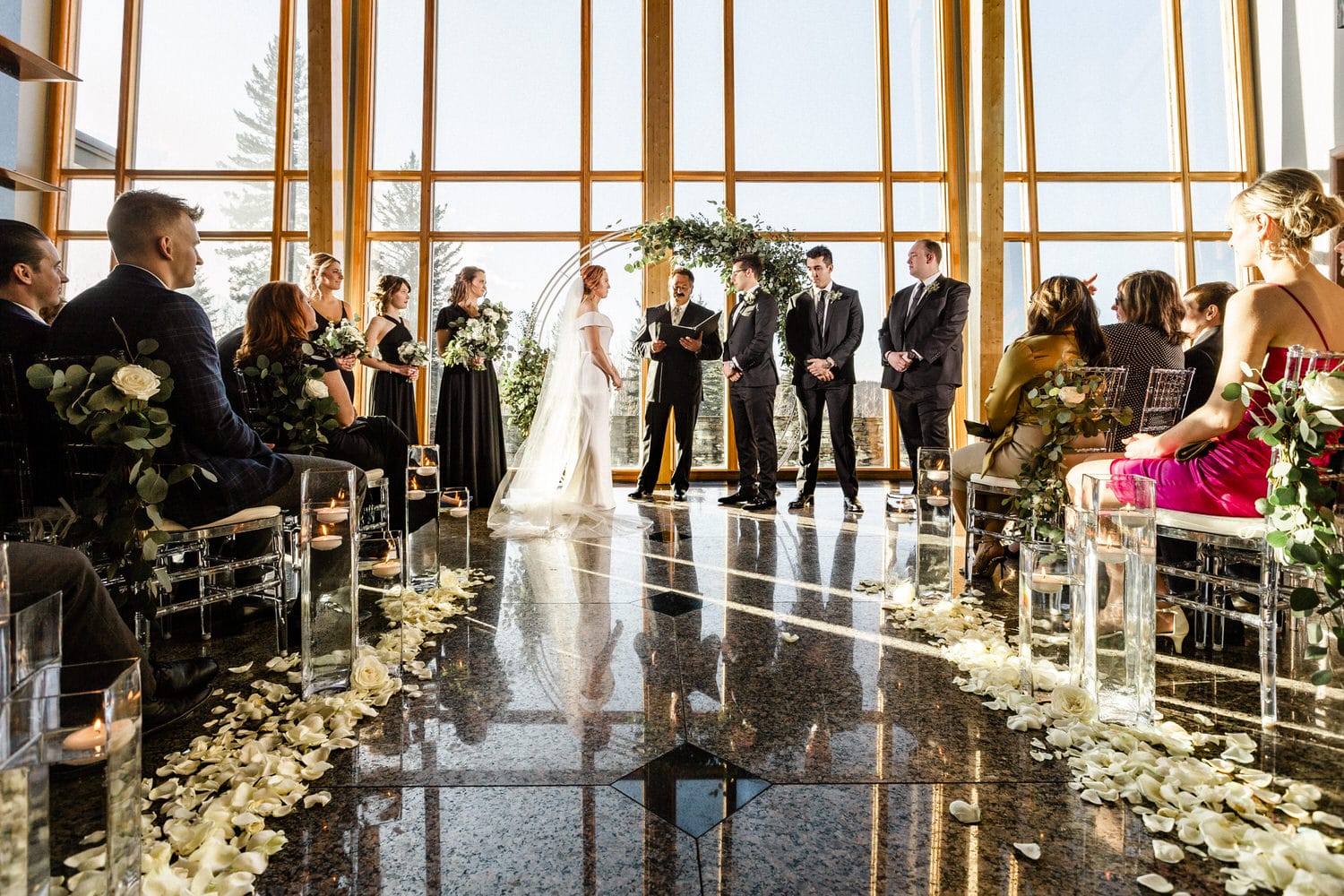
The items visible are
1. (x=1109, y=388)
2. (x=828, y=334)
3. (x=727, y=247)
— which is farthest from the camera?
(x=727, y=247)

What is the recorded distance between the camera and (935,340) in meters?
4.96

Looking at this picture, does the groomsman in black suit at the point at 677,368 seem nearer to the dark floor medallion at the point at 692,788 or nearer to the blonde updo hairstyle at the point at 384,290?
the blonde updo hairstyle at the point at 384,290

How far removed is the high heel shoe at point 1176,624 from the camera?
230cm

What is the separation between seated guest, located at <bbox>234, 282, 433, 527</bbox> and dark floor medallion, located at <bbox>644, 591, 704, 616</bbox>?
116cm

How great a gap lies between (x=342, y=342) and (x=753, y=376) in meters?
2.99

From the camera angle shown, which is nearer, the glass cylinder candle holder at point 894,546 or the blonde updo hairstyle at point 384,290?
the glass cylinder candle holder at point 894,546

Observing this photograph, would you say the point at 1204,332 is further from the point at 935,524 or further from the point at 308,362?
the point at 308,362

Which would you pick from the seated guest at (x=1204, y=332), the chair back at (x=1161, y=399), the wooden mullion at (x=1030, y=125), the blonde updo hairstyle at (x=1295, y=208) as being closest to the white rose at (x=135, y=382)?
the blonde updo hairstyle at (x=1295, y=208)

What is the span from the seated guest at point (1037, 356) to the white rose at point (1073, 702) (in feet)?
4.63

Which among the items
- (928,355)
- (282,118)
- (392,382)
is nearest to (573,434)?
(392,382)

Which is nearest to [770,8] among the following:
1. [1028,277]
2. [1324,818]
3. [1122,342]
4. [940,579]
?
[1028,277]

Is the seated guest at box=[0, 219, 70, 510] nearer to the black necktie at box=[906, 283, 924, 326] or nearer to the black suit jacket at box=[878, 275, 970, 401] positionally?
the black suit jacket at box=[878, 275, 970, 401]

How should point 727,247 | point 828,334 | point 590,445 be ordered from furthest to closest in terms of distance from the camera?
1. point 727,247
2. point 828,334
3. point 590,445

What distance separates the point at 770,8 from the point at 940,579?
22.8 feet
